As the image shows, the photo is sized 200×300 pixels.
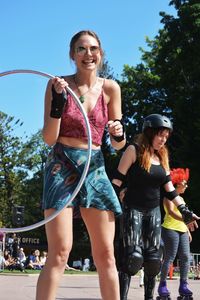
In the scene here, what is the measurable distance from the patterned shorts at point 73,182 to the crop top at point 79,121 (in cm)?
11

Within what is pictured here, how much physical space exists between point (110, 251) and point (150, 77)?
37538 mm

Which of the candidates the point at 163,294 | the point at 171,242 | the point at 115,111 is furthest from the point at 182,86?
the point at 115,111

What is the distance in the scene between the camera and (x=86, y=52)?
14.8ft

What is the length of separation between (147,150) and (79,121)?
6.82 ft

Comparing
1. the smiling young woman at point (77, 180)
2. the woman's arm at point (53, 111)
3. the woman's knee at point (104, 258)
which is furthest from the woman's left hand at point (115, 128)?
the woman's knee at point (104, 258)

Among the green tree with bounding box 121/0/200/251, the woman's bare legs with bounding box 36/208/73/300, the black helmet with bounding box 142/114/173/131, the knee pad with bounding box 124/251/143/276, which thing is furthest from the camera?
the green tree with bounding box 121/0/200/251

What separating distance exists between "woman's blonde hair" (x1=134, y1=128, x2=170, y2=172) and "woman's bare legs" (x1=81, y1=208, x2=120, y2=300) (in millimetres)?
1977

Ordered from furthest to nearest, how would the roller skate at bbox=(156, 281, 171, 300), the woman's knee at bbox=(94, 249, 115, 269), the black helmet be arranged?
1. the roller skate at bbox=(156, 281, 171, 300)
2. the black helmet
3. the woman's knee at bbox=(94, 249, 115, 269)

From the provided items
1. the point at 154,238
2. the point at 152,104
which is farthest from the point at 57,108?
the point at 152,104

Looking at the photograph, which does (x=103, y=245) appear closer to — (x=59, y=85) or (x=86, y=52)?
(x=59, y=85)

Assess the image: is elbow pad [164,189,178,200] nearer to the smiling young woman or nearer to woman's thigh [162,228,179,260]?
the smiling young woman

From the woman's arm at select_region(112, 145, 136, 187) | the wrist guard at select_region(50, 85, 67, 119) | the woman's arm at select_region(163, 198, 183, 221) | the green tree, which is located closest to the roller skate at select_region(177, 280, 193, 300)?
the woman's arm at select_region(163, 198, 183, 221)

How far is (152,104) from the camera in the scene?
39.6 m

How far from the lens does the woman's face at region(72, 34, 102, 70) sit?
4.53m
